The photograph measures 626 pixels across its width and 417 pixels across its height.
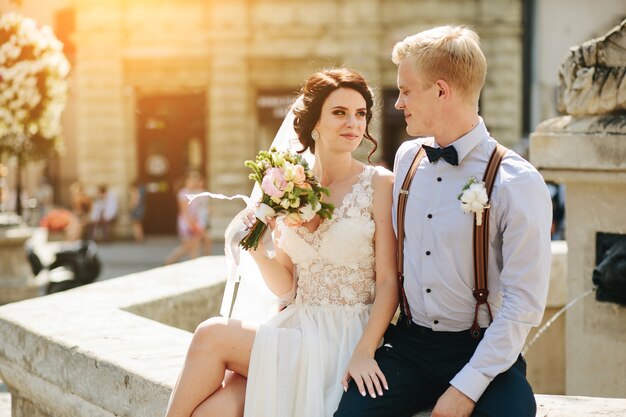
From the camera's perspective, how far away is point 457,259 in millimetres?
2834

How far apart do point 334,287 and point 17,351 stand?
1.72 metres

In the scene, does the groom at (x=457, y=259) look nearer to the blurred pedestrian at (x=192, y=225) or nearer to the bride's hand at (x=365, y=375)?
the bride's hand at (x=365, y=375)

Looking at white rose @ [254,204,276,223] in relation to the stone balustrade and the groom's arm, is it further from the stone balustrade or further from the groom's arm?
the groom's arm

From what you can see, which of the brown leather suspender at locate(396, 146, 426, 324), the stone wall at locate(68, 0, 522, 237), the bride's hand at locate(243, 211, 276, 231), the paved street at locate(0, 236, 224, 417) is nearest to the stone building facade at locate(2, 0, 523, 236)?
the stone wall at locate(68, 0, 522, 237)

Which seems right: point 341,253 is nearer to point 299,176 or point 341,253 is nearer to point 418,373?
point 299,176

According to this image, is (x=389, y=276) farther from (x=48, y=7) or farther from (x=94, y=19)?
(x=48, y=7)

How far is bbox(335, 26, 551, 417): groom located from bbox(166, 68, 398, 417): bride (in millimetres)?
156

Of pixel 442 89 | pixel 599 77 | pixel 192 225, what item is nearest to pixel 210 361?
pixel 442 89

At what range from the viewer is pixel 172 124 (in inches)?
830

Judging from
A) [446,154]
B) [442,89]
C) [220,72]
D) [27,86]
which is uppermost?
[220,72]

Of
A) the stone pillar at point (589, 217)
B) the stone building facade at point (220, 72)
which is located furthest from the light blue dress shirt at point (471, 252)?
the stone building facade at point (220, 72)

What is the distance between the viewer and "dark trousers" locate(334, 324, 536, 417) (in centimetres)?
282

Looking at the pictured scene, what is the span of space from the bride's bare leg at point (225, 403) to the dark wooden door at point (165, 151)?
59.7 ft

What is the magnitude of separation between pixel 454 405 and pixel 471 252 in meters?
0.48
